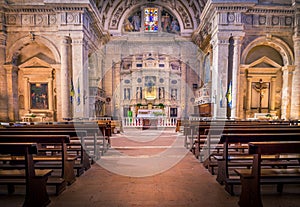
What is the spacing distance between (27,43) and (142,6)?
10545mm

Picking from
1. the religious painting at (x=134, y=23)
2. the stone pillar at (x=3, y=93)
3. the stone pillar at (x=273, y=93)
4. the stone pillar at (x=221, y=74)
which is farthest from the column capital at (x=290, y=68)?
the stone pillar at (x=3, y=93)

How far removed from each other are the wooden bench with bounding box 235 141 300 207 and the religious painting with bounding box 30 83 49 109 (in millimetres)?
13479

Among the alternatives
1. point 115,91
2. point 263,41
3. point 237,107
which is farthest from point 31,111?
point 263,41

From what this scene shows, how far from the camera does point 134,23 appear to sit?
18.3 m

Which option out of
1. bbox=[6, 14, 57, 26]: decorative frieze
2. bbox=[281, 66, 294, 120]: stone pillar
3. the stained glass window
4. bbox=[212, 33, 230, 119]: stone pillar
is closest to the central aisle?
bbox=[212, 33, 230, 119]: stone pillar

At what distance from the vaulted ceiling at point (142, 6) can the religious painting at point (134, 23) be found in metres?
0.51

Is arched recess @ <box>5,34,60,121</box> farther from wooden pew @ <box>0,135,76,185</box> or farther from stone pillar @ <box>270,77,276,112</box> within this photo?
stone pillar @ <box>270,77,276,112</box>

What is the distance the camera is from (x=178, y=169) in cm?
447

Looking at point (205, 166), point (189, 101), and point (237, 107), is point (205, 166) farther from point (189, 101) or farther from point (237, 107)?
point (189, 101)

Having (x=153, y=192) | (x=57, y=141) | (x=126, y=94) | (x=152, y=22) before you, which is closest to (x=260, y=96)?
(x=126, y=94)

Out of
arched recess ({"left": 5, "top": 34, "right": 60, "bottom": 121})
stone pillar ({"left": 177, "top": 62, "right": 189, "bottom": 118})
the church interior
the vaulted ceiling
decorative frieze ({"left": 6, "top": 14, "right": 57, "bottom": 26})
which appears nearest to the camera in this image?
the church interior

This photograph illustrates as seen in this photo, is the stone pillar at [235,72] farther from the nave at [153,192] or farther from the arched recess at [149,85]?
the nave at [153,192]

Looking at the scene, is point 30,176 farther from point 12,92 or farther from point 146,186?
point 12,92

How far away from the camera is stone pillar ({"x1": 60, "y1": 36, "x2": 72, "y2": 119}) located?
11359 mm
